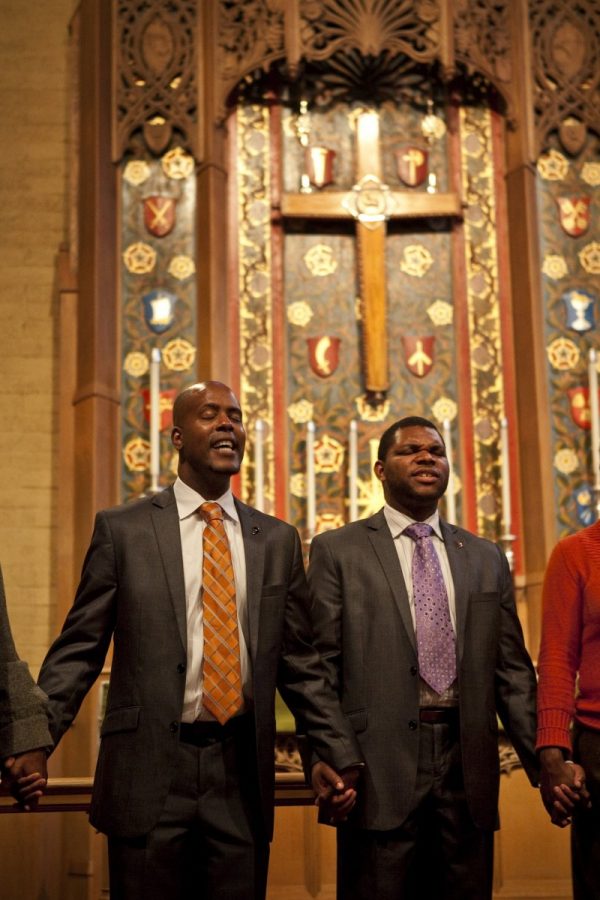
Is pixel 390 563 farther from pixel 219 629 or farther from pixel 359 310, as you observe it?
pixel 359 310

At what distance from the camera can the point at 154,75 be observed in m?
5.95

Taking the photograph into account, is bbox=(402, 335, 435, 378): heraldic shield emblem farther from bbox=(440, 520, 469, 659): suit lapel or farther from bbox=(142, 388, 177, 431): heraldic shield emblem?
bbox=(440, 520, 469, 659): suit lapel

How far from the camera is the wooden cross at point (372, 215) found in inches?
229

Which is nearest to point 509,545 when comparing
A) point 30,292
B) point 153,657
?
point 30,292

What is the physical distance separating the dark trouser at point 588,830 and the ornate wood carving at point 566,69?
12.0 ft

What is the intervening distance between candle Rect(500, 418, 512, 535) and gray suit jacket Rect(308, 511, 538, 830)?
2.07 m

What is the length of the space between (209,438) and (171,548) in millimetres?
304

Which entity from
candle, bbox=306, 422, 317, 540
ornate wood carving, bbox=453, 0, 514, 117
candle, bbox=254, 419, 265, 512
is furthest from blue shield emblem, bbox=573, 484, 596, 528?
ornate wood carving, bbox=453, 0, 514, 117

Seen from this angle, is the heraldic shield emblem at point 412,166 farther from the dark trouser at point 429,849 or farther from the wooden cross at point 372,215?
the dark trouser at point 429,849

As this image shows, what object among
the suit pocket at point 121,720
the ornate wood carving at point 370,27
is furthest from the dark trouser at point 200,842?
the ornate wood carving at point 370,27

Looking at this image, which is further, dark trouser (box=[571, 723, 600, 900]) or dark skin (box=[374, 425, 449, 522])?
dark skin (box=[374, 425, 449, 522])

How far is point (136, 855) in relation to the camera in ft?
9.28

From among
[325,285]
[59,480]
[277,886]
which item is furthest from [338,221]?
[277,886]

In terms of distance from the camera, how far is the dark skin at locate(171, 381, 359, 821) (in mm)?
3205
